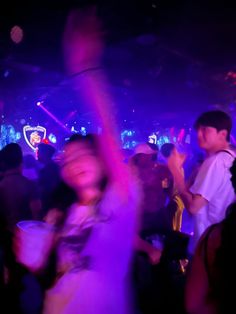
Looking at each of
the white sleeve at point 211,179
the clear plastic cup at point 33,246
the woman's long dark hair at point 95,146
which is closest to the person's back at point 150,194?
the white sleeve at point 211,179

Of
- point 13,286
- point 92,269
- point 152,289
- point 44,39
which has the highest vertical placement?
point 44,39

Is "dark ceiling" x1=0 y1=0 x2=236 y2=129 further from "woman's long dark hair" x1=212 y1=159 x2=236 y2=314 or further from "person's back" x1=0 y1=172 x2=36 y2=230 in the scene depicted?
"woman's long dark hair" x1=212 y1=159 x2=236 y2=314

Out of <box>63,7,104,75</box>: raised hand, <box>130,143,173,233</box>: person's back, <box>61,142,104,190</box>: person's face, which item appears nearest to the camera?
<box>61,142,104,190</box>: person's face

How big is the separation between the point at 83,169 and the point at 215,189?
111cm

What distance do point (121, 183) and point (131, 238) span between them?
263 mm

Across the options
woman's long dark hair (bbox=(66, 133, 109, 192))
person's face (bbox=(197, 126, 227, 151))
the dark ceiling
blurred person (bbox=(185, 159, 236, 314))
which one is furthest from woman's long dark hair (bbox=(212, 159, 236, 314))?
the dark ceiling

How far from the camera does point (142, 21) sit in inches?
239

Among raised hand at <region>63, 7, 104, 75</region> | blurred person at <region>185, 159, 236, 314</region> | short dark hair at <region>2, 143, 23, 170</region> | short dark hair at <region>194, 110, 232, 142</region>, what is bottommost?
blurred person at <region>185, 159, 236, 314</region>

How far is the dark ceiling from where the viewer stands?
21.1 ft

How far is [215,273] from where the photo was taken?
1.24 meters

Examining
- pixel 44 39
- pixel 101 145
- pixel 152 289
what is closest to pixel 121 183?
pixel 101 145

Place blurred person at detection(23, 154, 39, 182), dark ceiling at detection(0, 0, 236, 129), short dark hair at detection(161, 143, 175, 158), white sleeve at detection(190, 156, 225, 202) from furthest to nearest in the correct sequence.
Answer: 1. dark ceiling at detection(0, 0, 236, 129)
2. blurred person at detection(23, 154, 39, 182)
3. short dark hair at detection(161, 143, 175, 158)
4. white sleeve at detection(190, 156, 225, 202)

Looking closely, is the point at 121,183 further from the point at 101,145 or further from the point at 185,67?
the point at 185,67

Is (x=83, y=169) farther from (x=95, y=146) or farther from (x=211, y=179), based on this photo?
(x=211, y=179)
